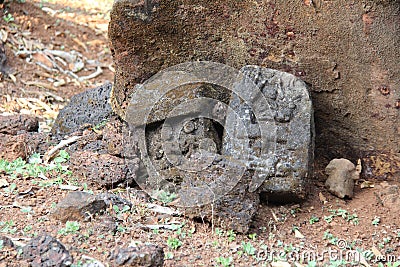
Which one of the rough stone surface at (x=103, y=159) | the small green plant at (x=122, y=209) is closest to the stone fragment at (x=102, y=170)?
the rough stone surface at (x=103, y=159)

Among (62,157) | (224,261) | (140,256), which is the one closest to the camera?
(140,256)

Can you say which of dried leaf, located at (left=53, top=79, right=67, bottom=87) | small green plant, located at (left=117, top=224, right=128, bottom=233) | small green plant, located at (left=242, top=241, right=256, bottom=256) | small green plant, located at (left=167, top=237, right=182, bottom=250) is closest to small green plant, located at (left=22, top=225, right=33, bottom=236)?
small green plant, located at (left=117, top=224, right=128, bottom=233)

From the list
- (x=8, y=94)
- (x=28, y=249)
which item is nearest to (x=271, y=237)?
(x=28, y=249)

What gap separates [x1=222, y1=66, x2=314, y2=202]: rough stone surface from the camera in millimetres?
3395

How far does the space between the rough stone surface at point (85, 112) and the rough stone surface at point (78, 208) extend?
1365 mm

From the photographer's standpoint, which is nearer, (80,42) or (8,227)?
(8,227)

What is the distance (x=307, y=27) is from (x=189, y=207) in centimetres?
132

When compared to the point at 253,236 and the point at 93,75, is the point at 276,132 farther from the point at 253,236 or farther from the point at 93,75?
the point at 93,75

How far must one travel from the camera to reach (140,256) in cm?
263

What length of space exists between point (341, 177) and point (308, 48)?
2.61ft

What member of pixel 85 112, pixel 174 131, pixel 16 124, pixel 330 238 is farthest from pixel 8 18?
pixel 330 238

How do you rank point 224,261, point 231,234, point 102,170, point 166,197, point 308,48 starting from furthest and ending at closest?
point 308,48
point 102,170
point 166,197
point 231,234
point 224,261

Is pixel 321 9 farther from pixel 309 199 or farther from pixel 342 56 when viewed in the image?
pixel 309 199

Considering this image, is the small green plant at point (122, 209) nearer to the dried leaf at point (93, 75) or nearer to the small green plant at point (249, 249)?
the small green plant at point (249, 249)
